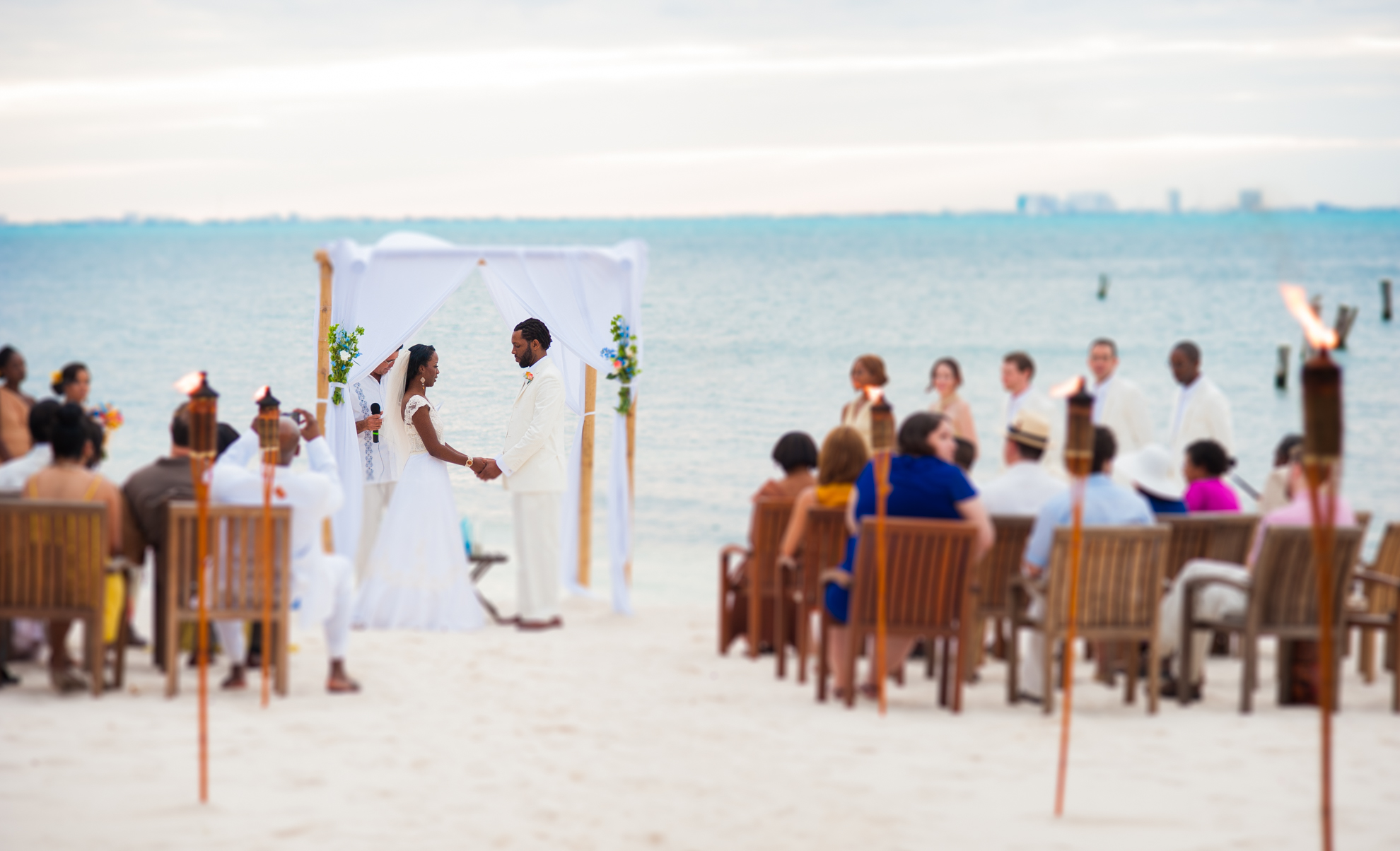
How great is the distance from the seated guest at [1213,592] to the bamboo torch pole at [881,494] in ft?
3.84

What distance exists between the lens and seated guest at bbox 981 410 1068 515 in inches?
257

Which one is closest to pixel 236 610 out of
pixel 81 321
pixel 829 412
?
pixel 829 412

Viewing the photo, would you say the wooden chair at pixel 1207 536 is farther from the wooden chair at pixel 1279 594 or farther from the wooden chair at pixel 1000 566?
the wooden chair at pixel 1000 566

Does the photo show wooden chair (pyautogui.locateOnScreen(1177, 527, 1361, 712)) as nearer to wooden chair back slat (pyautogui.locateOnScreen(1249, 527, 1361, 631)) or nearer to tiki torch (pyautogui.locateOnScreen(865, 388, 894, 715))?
wooden chair back slat (pyautogui.locateOnScreen(1249, 527, 1361, 631))

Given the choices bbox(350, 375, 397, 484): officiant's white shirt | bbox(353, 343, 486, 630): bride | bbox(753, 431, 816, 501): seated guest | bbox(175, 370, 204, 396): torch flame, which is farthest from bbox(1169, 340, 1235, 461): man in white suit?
bbox(175, 370, 204, 396): torch flame

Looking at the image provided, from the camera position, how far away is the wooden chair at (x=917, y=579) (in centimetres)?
585

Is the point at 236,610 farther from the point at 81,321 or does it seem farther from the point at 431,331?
the point at 81,321

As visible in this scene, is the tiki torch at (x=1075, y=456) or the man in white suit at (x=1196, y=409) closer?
the tiki torch at (x=1075, y=456)

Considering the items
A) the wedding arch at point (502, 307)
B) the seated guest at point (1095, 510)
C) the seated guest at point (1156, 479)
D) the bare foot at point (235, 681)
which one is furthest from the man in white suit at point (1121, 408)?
the bare foot at point (235, 681)

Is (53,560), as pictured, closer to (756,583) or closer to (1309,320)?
(756,583)

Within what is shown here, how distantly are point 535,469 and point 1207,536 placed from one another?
3615 mm

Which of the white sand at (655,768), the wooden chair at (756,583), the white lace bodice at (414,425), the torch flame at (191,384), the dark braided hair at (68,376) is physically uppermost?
the dark braided hair at (68,376)

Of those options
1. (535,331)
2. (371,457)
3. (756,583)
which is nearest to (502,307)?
(535,331)

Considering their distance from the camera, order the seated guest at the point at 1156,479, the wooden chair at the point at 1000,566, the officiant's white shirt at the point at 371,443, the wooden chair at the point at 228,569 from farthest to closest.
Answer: the officiant's white shirt at the point at 371,443 → the seated guest at the point at 1156,479 → the wooden chair at the point at 1000,566 → the wooden chair at the point at 228,569
